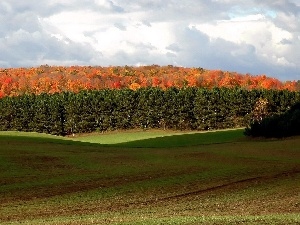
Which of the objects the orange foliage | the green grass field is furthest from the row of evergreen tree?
the green grass field

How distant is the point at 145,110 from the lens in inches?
3812

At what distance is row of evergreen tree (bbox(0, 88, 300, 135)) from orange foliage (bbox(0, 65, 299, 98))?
33.9 metres

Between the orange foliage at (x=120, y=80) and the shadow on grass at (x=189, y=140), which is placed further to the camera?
the orange foliage at (x=120, y=80)

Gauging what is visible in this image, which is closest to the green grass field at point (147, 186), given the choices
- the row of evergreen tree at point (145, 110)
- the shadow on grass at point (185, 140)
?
the shadow on grass at point (185, 140)

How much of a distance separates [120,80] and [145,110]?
51.1m

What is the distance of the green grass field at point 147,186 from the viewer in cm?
2094

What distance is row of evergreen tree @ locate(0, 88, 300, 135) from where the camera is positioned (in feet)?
312

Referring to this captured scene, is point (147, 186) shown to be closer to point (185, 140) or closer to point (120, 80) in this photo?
point (185, 140)

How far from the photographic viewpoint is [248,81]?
14600 centimetres

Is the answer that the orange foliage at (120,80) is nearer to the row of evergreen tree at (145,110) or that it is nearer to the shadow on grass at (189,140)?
the row of evergreen tree at (145,110)

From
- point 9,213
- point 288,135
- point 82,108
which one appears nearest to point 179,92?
point 82,108

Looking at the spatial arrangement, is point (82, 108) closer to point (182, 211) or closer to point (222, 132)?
point (222, 132)

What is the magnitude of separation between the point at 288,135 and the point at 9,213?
42266mm

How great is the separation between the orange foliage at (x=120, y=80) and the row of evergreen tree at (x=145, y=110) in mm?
33879
